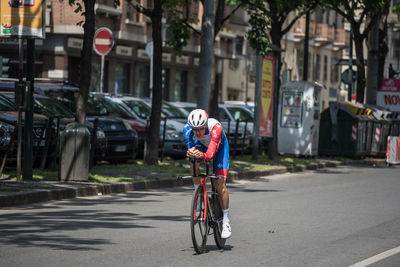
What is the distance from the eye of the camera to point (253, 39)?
25.1m

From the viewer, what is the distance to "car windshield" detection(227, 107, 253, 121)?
3212cm

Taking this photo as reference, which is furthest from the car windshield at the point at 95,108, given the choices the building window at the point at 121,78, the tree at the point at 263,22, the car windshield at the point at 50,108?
the building window at the point at 121,78

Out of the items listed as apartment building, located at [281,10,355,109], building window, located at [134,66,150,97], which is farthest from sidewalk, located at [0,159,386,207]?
apartment building, located at [281,10,355,109]

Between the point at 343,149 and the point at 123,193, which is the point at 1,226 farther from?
the point at 343,149

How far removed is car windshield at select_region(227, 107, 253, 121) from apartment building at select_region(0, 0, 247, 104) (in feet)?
10.2

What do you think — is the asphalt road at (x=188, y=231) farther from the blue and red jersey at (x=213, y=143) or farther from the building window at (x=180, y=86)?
the building window at (x=180, y=86)

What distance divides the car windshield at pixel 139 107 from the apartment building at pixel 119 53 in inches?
355

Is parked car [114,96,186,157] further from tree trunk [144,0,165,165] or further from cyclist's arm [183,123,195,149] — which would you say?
cyclist's arm [183,123,195,149]

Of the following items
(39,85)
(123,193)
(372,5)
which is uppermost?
(372,5)

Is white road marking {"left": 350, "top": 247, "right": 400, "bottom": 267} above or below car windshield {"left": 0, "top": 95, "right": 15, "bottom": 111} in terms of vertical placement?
below

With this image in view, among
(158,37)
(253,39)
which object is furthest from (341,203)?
(253,39)

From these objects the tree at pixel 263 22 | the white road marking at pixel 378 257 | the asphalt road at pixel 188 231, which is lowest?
the asphalt road at pixel 188 231

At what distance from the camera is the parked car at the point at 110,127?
70.2 feet

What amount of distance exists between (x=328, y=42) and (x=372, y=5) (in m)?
40.2
